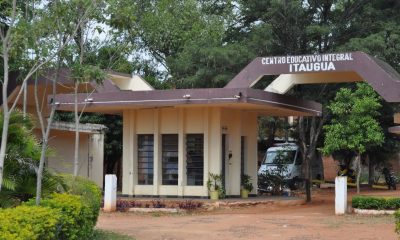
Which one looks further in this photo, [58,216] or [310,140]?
[310,140]

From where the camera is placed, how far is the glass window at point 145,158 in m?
19.6

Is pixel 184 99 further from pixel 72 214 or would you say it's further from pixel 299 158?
pixel 299 158

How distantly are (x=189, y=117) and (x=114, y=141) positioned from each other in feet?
33.3

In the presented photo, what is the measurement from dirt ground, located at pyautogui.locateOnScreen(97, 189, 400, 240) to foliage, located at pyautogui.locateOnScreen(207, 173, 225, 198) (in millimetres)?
965

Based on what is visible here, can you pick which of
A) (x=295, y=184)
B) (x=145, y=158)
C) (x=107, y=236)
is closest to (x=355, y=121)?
(x=295, y=184)

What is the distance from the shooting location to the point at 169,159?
63.5 feet

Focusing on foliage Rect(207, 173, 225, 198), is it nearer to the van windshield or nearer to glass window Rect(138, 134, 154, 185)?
glass window Rect(138, 134, 154, 185)

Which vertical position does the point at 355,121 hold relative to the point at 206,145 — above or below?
above

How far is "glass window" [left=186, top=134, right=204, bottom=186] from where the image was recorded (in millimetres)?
18922

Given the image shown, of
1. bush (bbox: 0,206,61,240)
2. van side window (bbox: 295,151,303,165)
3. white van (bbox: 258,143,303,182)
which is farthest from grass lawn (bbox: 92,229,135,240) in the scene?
van side window (bbox: 295,151,303,165)

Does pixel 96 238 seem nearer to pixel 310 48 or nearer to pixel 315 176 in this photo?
pixel 310 48

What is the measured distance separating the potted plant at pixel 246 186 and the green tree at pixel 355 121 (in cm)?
436

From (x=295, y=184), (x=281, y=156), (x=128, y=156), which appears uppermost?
(x=281, y=156)

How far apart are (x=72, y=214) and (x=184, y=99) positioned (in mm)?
8140
